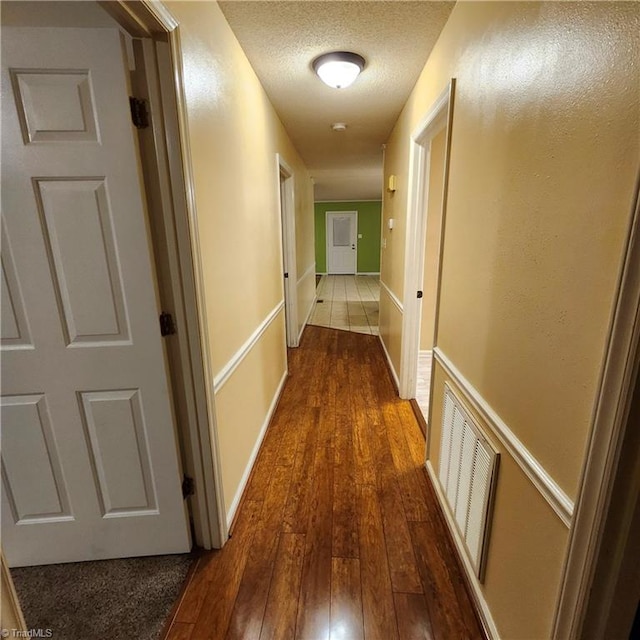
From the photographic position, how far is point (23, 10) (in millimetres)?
932

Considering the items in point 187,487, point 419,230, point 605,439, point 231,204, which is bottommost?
point 187,487

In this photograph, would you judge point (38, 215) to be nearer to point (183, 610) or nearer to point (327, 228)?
point (183, 610)

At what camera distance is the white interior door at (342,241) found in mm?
10500

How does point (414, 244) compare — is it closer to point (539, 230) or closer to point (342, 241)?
point (539, 230)

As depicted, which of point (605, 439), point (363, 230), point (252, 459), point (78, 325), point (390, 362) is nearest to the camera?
point (605, 439)

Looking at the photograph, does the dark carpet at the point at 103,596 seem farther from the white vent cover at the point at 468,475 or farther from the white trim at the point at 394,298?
the white trim at the point at 394,298

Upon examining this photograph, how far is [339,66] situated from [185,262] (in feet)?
5.05

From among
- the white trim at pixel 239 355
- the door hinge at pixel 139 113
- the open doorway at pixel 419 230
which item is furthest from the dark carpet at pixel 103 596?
the door hinge at pixel 139 113

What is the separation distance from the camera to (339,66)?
1878 millimetres

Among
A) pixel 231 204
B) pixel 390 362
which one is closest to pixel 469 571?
pixel 231 204

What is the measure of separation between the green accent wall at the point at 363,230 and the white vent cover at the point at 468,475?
948cm

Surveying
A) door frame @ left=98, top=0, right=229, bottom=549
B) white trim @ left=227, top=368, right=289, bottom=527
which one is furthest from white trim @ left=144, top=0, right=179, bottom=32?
white trim @ left=227, top=368, right=289, bottom=527

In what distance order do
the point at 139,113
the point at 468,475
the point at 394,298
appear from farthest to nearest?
the point at 394,298, the point at 468,475, the point at 139,113

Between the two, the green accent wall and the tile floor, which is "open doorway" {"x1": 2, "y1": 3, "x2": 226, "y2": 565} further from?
the green accent wall
